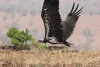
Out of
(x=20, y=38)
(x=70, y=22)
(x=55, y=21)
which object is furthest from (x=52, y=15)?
(x=20, y=38)

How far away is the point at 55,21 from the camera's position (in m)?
5.97

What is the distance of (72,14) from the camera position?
911 centimetres

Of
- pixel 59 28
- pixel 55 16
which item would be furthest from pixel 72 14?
pixel 55 16

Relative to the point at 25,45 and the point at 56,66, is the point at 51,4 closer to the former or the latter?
the point at 56,66

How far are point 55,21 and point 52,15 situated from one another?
477 millimetres

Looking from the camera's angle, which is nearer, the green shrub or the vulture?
the vulture

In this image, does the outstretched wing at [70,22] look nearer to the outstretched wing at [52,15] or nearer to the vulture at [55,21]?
the vulture at [55,21]

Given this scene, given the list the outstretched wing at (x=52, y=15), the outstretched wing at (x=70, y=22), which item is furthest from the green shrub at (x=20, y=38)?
the outstretched wing at (x=52, y=15)

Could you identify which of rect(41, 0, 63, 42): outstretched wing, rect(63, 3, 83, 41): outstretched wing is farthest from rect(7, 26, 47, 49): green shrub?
rect(41, 0, 63, 42): outstretched wing

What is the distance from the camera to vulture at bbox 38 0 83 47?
516 cm

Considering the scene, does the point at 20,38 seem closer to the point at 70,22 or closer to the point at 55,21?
the point at 70,22

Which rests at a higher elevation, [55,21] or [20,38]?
[55,21]

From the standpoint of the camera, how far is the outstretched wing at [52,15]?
5066 mm

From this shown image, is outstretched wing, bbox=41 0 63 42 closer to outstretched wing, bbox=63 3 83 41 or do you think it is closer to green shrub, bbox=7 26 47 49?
outstretched wing, bbox=63 3 83 41
